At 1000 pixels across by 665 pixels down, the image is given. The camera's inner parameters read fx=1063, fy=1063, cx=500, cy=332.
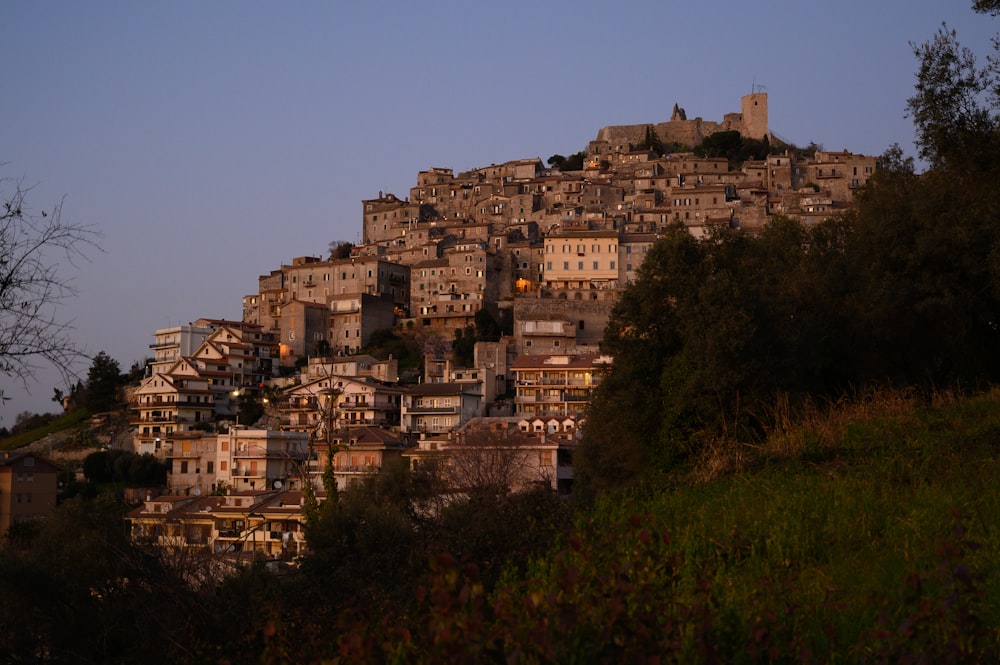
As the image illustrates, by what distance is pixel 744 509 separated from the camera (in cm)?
827

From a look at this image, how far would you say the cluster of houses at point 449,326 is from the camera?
40.1 meters

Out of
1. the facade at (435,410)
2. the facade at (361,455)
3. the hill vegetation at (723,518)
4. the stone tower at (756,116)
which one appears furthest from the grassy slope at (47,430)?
the stone tower at (756,116)

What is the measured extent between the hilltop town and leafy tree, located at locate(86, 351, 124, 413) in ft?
9.28

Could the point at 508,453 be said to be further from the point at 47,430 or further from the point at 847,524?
the point at 47,430

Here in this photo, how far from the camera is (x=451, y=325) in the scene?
73.2 meters

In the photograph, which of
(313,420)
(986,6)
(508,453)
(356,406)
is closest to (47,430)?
(313,420)

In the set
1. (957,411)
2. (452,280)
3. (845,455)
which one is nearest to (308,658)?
(845,455)

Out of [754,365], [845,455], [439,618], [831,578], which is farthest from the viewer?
[754,365]

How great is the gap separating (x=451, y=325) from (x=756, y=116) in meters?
54.4

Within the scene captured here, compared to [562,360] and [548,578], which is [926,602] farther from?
[562,360]

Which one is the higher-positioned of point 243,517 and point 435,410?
point 435,410

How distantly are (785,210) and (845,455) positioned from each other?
7473 centimetres

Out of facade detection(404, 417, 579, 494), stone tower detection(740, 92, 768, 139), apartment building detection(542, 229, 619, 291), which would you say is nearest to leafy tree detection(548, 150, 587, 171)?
stone tower detection(740, 92, 768, 139)

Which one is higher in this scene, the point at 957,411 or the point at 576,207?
the point at 576,207
